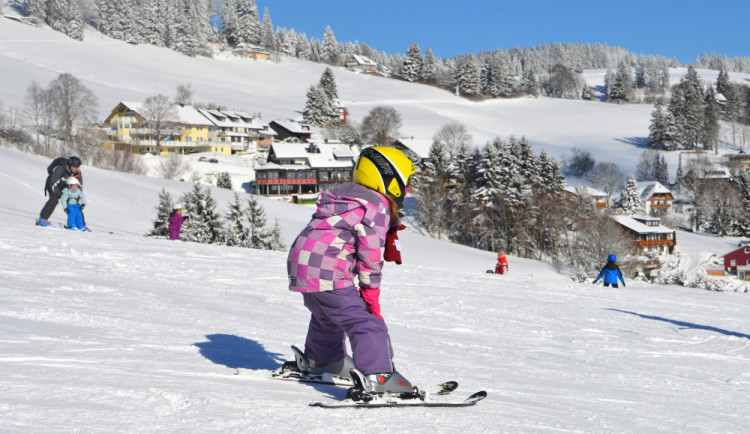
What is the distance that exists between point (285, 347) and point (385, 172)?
2.37 meters

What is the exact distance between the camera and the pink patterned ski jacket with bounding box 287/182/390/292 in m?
3.45

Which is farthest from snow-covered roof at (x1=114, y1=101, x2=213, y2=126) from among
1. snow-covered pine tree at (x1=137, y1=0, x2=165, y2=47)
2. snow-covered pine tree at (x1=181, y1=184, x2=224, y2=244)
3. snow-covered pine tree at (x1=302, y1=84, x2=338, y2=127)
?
snow-covered pine tree at (x1=181, y1=184, x2=224, y2=244)

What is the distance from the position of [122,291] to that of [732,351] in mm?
7122

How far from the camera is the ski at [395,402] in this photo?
3.19 m

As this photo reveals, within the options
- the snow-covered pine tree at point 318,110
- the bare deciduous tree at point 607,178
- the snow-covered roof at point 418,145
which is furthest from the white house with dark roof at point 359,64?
the bare deciduous tree at point 607,178

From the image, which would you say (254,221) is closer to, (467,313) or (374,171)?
(467,313)

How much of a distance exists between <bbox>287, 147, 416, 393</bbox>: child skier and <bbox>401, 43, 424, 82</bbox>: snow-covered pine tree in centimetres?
13462

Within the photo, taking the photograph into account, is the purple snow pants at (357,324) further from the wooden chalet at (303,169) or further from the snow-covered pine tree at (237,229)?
the wooden chalet at (303,169)

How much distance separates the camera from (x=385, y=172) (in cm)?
357

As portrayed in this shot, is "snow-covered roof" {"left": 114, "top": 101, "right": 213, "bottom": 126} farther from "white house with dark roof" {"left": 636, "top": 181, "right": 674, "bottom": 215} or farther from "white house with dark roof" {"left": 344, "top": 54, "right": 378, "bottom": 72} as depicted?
"white house with dark roof" {"left": 344, "top": 54, "right": 378, "bottom": 72}

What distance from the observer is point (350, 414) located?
3086mm

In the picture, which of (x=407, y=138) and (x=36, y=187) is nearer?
(x=36, y=187)

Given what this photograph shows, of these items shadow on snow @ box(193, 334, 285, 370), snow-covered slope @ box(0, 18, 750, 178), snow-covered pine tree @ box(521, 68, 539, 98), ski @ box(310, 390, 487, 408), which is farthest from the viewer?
snow-covered pine tree @ box(521, 68, 539, 98)

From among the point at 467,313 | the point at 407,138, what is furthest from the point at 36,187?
the point at 407,138
